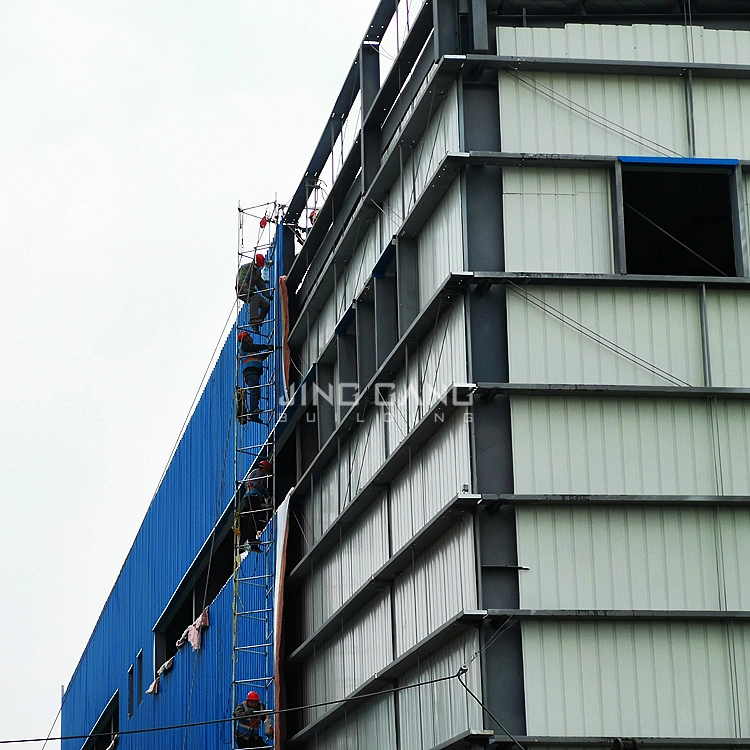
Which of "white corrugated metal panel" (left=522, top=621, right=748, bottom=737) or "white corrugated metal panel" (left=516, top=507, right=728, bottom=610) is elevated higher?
"white corrugated metal panel" (left=516, top=507, right=728, bottom=610)

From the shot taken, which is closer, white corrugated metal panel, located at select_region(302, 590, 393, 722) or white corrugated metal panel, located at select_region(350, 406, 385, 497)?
white corrugated metal panel, located at select_region(302, 590, 393, 722)

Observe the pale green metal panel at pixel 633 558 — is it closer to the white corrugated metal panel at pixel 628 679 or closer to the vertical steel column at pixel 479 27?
the white corrugated metal panel at pixel 628 679

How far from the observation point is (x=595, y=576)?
21125 mm

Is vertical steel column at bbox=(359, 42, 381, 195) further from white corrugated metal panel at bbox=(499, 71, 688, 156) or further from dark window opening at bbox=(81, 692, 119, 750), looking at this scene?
dark window opening at bbox=(81, 692, 119, 750)

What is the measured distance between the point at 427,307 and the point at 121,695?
35.9 meters

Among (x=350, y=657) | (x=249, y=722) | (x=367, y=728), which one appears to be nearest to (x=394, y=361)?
(x=350, y=657)

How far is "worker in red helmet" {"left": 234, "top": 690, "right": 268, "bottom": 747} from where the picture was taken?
32281mm

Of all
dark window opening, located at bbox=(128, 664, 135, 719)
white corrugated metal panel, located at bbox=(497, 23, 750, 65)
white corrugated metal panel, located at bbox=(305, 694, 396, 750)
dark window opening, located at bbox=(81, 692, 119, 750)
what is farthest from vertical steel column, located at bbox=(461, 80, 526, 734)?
dark window opening, located at bbox=(81, 692, 119, 750)

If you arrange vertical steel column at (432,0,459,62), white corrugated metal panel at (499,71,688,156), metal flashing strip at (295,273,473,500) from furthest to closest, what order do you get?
vertical steel column at (432,0,459,62)
white corrugated metal panel at (499,71,688,156)
metal flashing strip at (295,273,473,500)

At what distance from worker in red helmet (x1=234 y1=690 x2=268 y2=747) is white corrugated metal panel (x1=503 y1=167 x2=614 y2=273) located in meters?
14.5

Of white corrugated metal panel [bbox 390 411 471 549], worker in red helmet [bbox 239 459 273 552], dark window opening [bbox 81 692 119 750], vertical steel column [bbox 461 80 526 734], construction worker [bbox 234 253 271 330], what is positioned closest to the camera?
vertical steel column [bbox 461 80 526 734]

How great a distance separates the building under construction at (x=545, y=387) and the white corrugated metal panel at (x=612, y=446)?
4 centimetres

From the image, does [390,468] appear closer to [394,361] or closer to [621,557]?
[394,361]

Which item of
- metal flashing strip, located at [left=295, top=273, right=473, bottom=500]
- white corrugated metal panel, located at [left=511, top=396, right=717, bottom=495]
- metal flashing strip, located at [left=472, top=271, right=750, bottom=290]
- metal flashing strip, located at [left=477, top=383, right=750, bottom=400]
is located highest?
metal flashing strip, located at [left=472, top=271, right=750, bottom=290]
